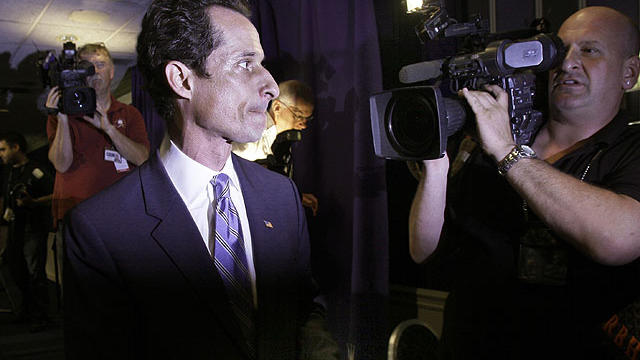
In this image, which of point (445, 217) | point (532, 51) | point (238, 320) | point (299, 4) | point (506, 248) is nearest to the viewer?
point (238, 320)

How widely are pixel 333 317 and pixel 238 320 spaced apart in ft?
4.80

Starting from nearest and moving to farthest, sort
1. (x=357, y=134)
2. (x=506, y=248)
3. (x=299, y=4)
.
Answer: (x=506, y=248)
(x=357, y=134)
(x=299, y=4)

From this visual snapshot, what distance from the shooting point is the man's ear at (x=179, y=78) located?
97cm

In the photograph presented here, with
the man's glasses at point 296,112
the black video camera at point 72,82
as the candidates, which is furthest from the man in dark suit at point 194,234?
the black video camera at point 72,82

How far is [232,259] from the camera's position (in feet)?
3.08

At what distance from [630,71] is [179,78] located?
1228 millimetres

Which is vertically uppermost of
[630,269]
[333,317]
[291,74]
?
[291,74]

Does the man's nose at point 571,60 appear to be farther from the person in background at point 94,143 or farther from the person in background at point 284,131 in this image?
the person in background at point 94,143

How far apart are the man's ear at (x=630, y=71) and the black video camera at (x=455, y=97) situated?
311 mm

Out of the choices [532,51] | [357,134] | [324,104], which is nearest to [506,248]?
[532,51]

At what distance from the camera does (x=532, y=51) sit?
46.0 inches

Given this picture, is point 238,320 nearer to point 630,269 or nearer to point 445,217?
point 445,217

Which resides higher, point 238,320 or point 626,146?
point 626,146

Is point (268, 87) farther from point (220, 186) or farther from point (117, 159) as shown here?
point (117, 159)
